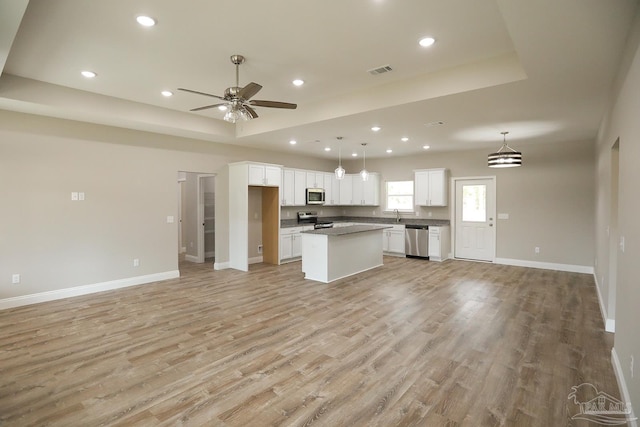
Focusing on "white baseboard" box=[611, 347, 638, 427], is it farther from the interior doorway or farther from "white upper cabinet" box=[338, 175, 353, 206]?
the interior doorway

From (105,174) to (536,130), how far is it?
24.4 ft

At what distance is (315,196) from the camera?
870cm

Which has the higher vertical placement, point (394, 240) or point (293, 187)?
point (293, 187)

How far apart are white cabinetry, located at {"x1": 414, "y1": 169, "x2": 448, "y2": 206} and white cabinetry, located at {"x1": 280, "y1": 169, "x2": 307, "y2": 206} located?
303 centimetres

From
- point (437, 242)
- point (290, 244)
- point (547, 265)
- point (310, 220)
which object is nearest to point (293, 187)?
point (310, 220)

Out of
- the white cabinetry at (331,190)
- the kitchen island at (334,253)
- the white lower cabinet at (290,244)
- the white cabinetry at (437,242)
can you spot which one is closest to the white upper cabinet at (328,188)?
the white cabinetry at (331,190)

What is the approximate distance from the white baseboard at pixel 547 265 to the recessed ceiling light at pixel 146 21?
7878mm

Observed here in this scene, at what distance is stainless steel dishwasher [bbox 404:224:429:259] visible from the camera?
799cm

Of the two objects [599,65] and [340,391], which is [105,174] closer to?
[340,391]

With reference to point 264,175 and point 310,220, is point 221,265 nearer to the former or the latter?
point 264,175

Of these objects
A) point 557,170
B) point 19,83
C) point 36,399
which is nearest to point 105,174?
point 19,83

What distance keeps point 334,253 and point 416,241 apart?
3.11m

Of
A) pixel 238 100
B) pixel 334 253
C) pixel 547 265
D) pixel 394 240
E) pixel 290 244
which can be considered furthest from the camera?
pixel 394 240

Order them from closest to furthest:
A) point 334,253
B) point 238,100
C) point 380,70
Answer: point 238,100 → point 380,70 → point 334,253
